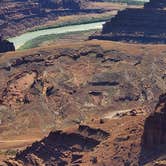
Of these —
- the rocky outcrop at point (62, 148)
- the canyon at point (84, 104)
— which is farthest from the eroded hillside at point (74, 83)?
the rocky outcrop at point (62, 148)

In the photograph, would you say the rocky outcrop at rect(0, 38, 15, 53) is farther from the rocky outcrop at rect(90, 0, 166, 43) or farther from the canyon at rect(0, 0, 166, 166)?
the rocky outcrop at rect(90, 0, 166, 43)

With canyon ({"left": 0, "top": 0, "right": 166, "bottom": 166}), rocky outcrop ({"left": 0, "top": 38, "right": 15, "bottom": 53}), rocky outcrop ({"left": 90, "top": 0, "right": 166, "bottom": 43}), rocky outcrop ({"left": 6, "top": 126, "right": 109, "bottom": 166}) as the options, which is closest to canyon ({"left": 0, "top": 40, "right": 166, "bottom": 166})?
rocky outcrop ({"left": 6, "top": 126, "right": 109, "bottom": 166})

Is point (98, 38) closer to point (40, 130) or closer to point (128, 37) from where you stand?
point (128, 37)

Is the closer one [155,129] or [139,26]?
[155,129]

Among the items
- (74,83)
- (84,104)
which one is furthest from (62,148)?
(74,83)

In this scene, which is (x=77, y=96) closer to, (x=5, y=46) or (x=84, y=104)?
(x=84, y=104)

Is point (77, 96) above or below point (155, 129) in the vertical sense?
below
